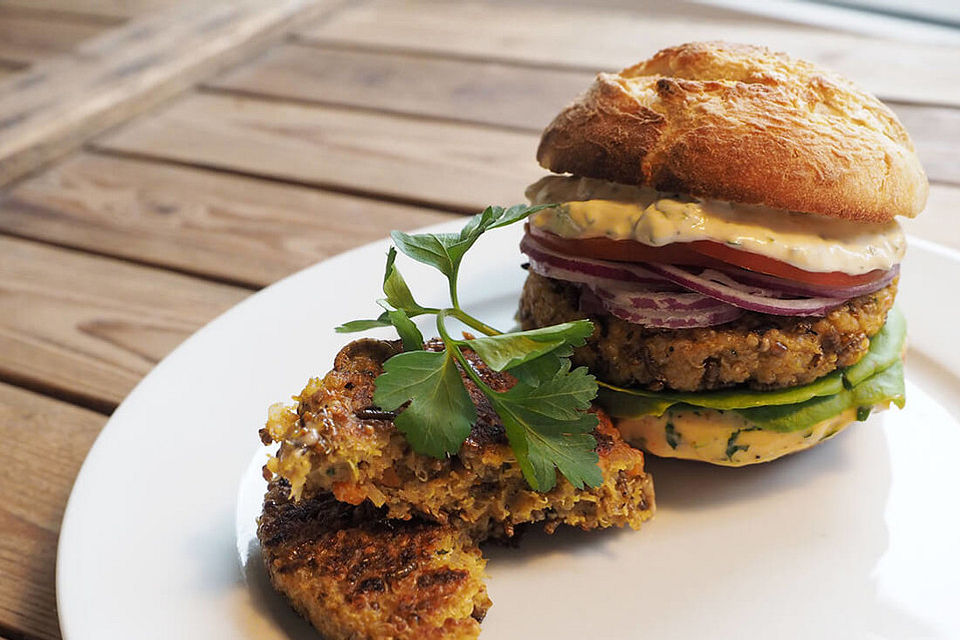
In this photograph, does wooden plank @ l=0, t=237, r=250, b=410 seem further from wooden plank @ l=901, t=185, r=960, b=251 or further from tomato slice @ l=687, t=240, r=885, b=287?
wooden plank @ l=901, t=185, r=960, b=251

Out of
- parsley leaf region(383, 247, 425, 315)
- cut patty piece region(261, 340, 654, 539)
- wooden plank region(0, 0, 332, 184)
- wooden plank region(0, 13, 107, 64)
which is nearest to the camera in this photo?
cut patty piece region(261, 340, 654, 539)

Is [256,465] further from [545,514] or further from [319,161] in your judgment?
[319,161]

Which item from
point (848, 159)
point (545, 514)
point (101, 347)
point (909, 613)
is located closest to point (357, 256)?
point (101, 347)

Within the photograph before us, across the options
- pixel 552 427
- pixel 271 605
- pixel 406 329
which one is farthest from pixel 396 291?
pixel 271 605

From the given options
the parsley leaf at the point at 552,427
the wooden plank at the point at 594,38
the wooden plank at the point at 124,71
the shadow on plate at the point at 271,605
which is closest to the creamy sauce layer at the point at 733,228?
the parsley leaf at the point at 552,427

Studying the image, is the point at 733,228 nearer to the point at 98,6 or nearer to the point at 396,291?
the point at 396,291

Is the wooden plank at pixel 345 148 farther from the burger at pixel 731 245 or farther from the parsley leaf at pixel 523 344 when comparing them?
the parsley leaf at pixel 523 344

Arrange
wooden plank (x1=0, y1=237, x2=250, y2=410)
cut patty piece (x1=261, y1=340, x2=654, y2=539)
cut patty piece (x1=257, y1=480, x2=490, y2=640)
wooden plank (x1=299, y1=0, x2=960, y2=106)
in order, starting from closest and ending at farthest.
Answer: cut patty piece (x1=257, y1=480, x2=490, y2=640) < cut patty piece (x1=261, y1=340, x2=654, y2=539) < wooden plank (x1=0, y1=237, x2=250, y2=410) < wooden plank (x1=299, y1=0, x2=960, y2=106)

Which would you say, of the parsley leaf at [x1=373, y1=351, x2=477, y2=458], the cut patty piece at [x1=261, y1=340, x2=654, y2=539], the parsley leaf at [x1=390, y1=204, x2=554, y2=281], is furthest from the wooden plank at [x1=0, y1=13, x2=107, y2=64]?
the parsley leaf at [x1=373, y1=351, x2=477, y2=458]
